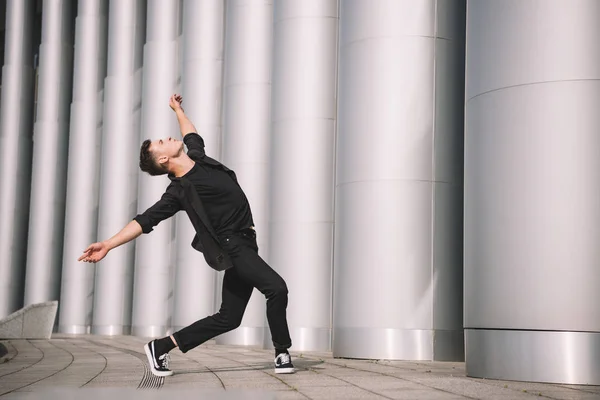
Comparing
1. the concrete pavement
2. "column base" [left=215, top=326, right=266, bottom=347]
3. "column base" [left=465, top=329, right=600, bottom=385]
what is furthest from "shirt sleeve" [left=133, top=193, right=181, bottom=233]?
"column base" [left=215, top=326, right=266, bottom=347]

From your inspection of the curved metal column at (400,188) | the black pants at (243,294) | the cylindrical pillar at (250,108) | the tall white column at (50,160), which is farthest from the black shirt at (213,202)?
the tall white column at (50,160)

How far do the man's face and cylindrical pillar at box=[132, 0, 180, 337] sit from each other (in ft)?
48.8

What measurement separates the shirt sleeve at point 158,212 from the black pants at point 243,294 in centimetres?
47

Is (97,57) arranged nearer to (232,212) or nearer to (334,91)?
(334,91)

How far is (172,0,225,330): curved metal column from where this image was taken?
19078mm

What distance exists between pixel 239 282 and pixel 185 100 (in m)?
13.5

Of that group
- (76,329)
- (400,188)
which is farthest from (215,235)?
(76,329)

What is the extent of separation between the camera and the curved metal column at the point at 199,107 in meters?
19.1

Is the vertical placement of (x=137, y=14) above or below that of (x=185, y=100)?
above

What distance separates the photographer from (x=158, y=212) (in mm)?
7113

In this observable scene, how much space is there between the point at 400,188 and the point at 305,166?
115 inches

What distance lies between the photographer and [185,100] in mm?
20422

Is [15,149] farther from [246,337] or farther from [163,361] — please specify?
[163,361]

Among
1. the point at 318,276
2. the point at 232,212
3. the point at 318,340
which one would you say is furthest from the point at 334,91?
the point at 232,212
